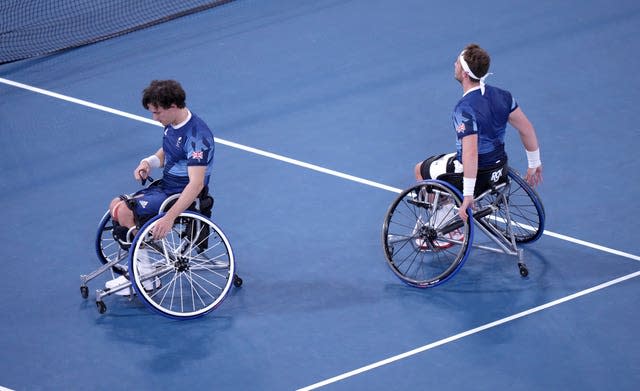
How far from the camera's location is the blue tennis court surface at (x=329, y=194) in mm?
6969

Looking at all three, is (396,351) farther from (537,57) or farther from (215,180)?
(537,57)

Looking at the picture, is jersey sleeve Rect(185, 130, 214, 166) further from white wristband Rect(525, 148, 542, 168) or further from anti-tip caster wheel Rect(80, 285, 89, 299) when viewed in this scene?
white wristband Rect(525, 148, 542, 168)

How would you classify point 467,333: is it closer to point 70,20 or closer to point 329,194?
point 329,194

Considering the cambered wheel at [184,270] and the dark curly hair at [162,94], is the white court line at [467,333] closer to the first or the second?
the cambered wheel at [184,270]

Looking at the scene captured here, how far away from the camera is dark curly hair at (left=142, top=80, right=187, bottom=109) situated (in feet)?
23.3

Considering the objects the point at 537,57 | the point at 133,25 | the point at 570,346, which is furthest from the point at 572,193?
the point at 133,25

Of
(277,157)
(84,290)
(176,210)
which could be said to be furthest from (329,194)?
(84,290)

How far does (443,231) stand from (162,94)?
7.40 feet

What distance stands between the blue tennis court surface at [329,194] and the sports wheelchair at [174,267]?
157 mm

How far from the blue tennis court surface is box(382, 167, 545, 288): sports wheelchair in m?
0.15

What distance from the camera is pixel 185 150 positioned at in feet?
24.0

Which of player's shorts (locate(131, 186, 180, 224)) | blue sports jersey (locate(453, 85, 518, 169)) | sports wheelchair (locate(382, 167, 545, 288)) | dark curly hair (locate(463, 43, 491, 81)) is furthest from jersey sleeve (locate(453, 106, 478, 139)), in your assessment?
player's shorts (locate(131, 186, 180, 224))

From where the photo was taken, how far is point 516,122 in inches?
293

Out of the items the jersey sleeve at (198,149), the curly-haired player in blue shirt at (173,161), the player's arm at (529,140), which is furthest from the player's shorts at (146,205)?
the player's arm at (529,140)
